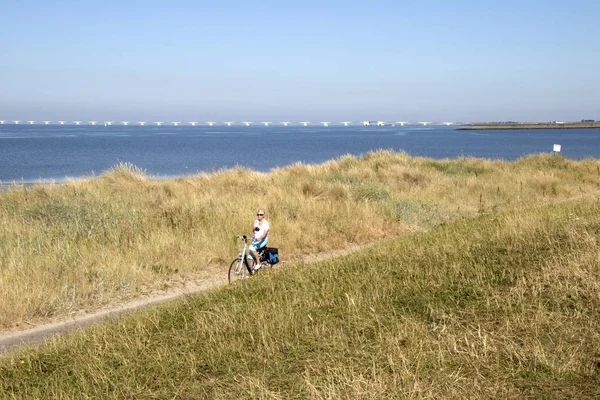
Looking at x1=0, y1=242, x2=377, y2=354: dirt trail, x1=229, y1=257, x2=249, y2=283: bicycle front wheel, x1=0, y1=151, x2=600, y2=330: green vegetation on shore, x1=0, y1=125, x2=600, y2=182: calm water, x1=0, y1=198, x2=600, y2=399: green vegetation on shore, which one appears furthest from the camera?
x1=0, y1=125, x2=600, y2=182: calm water

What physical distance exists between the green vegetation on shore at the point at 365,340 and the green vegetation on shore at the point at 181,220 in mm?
2720

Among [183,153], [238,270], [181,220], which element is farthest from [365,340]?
[183,153]

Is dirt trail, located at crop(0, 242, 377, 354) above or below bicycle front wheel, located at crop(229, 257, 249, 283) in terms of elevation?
below

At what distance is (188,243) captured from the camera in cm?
1223

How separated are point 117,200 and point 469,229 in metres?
9.90

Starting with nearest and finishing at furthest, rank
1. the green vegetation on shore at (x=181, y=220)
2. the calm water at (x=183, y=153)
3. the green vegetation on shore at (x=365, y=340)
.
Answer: the green vegetation on shore at (x=365, y=340) < the green vegetation on shore at (x=181, y=220) < the calm water at (x=183, y=153)

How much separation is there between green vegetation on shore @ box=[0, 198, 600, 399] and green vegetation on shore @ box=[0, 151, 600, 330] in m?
2.72

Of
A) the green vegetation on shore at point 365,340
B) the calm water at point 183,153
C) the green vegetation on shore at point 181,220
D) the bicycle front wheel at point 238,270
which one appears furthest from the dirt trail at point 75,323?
the calm water at point 183,153

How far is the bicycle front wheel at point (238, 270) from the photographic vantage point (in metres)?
9.66

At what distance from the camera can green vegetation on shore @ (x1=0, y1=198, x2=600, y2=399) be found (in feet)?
15.2

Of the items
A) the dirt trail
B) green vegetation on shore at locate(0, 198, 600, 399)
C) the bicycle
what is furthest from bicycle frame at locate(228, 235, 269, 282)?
green vegetation on shore at locate(0, 198, 600, 399)

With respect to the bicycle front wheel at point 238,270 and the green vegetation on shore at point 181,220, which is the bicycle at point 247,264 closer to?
the bicycle front wheel at point 238,270

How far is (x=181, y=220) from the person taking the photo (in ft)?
45.4

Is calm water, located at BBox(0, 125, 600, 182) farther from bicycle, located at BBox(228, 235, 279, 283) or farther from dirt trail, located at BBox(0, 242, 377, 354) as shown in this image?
bicycle, located at BBox(228, 235, 279, 283)
